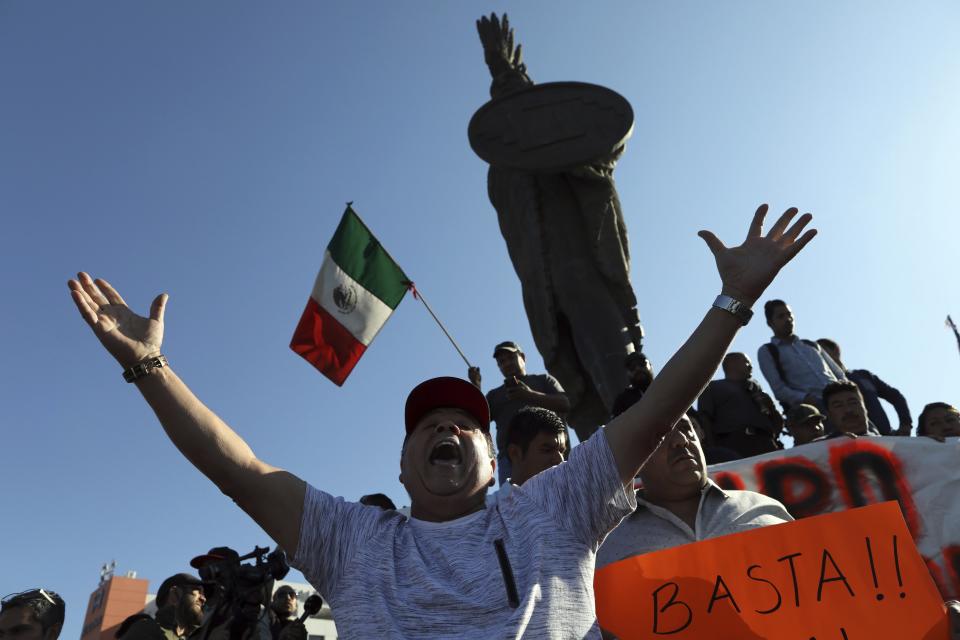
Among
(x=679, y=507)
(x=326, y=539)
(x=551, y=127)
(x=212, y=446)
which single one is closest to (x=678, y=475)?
(x=679, y=507)

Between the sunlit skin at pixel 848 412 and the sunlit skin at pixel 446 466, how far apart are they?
3.33 meters

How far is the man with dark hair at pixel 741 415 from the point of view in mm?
5797

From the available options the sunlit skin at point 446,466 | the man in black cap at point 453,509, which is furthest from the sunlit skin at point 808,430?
the sunlit skin at point 446,466

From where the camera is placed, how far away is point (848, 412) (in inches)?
188

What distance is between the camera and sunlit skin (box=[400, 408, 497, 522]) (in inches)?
75.9

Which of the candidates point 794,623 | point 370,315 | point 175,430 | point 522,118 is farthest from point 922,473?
point 522,118

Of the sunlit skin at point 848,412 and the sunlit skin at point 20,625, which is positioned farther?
the sunlit skin at point 848,412

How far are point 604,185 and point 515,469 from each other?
5602mm

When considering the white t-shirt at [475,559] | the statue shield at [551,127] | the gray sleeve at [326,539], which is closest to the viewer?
the white t-shirt at [475,559]

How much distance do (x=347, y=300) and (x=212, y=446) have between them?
5.38 meters

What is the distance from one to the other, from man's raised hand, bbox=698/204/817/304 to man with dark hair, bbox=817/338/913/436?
15.0 feet

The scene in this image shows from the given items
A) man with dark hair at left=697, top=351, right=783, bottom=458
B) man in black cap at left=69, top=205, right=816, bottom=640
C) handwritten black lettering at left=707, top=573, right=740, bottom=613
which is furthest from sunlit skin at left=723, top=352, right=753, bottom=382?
man in black cap at left=69, top=205, right=816, bottom=640

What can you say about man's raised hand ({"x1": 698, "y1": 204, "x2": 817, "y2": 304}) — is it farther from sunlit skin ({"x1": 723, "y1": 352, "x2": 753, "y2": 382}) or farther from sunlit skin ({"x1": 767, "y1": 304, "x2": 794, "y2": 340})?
sunlit skin ({"x1": 767, "y1": 304, "x2": 794, "y2": 340})

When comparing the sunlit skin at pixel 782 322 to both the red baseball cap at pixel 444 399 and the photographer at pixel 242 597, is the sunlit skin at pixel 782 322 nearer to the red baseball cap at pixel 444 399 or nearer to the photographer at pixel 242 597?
the photographer at pixel 242 597
